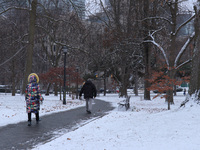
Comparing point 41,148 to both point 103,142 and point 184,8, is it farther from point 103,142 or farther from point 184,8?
point 184,8

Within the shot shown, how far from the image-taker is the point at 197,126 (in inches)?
238

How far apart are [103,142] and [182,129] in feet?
6.03

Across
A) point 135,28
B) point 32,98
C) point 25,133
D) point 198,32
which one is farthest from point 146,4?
point 25,133

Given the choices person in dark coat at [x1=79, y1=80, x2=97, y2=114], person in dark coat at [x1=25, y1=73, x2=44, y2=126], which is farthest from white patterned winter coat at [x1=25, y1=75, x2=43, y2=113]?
person in dark coat at [x1=79, y1=80, x2=97, y2=114]

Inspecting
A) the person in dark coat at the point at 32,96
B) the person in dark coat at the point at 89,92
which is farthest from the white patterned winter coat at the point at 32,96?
the person in dark coat at the point at 89,92

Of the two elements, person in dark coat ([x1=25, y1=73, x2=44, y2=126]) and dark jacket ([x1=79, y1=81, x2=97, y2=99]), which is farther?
dark jacket ([x1=79, y1=81, x2=97, y2=99])

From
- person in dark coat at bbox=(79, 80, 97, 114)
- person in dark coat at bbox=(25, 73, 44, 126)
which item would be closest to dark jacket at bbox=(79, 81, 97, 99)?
person in dark coat at bbox=(79, 80, 97, 114)

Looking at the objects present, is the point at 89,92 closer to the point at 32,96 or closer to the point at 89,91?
the point at 89,91

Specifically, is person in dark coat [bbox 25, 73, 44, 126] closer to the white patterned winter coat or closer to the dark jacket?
the white patterned winter coat

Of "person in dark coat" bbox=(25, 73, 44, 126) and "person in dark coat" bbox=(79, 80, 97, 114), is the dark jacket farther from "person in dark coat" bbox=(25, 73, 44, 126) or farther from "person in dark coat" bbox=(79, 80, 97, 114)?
"person in dark coat" bbox=(25, 73, 44, 126)

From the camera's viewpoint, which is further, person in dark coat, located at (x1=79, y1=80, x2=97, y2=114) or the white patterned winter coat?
person in dark coat, located at (x1=79, y1=80, x2=97, y2=114)

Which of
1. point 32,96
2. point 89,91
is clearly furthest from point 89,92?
point 32,96

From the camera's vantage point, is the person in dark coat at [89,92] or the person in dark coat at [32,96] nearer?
the person in dark coat at [32,96]

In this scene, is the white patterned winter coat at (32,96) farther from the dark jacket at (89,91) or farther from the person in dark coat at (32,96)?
the dark jacket at (89,91)
